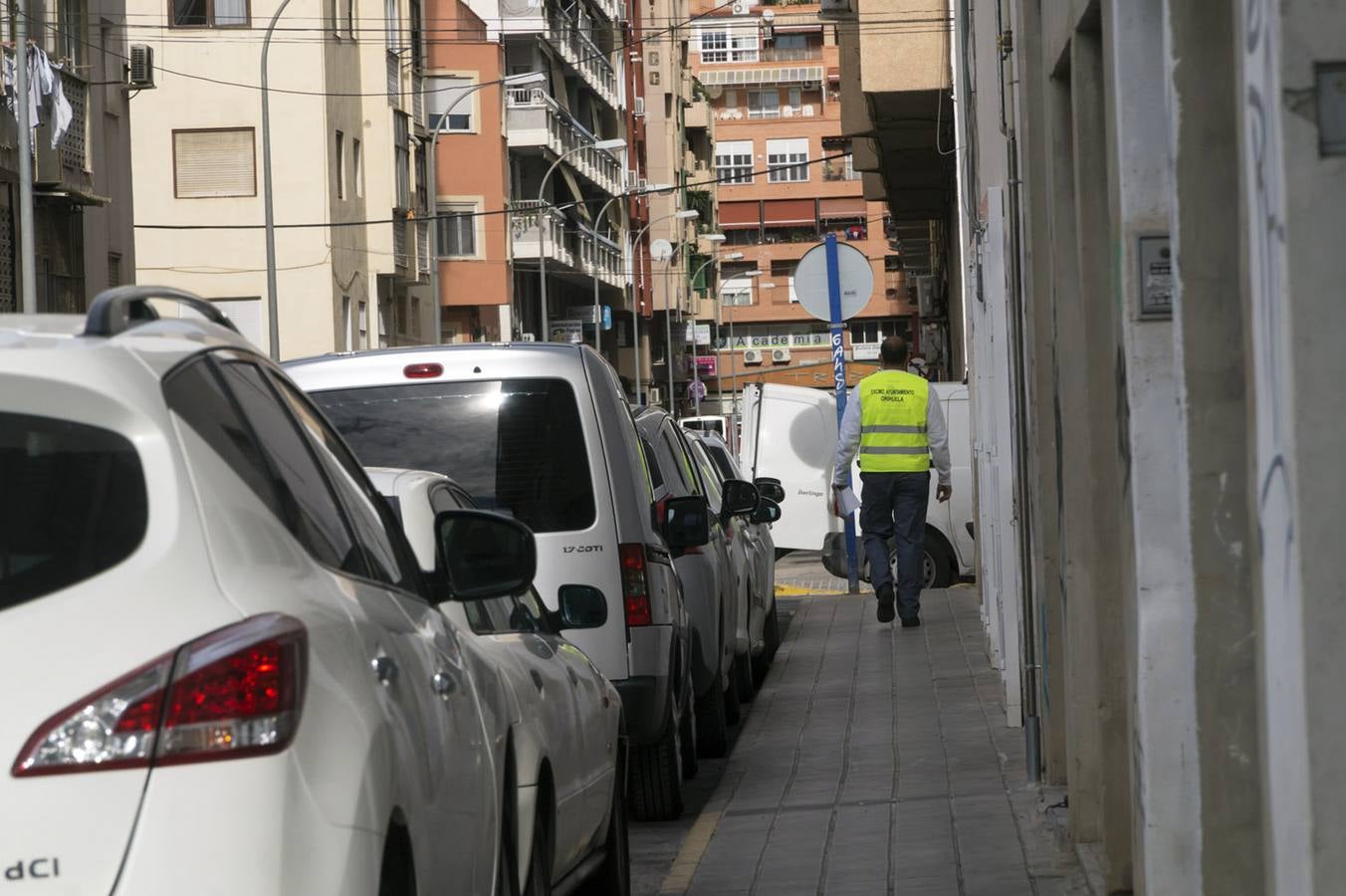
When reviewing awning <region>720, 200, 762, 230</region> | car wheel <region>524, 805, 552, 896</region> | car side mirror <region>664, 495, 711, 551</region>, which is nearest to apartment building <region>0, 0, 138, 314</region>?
car side mirror <region>664, 495, 711, 551</region>

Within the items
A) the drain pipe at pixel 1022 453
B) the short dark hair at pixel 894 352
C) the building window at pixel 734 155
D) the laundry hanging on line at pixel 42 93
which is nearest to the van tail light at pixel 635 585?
the drain pipe at pixel 1022 453

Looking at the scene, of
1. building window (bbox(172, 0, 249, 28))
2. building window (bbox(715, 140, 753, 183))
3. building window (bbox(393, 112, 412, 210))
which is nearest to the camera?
building window (bbox(172, 0, 249, 28))

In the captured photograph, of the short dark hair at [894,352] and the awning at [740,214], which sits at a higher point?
the awning at [740,214]

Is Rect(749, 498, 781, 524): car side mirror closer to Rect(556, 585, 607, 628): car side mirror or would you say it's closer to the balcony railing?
Rect(556, 585, 607, 628): car side mirror

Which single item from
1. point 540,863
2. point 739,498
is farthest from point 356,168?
point 540,863

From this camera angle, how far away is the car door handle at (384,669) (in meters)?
3.53

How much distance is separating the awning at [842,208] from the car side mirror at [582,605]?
413 feet

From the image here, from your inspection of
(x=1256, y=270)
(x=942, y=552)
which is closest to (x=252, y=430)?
(x=1256, y=270)

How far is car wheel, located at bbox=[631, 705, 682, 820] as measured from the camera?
9102 mm

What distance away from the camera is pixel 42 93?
100 feet

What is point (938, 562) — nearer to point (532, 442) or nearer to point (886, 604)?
point (886, 604)

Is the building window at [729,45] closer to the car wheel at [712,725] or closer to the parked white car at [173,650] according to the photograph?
the car wheel at [712,725]

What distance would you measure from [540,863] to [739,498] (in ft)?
25.3

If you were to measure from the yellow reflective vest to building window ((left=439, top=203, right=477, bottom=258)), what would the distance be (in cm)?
4892
